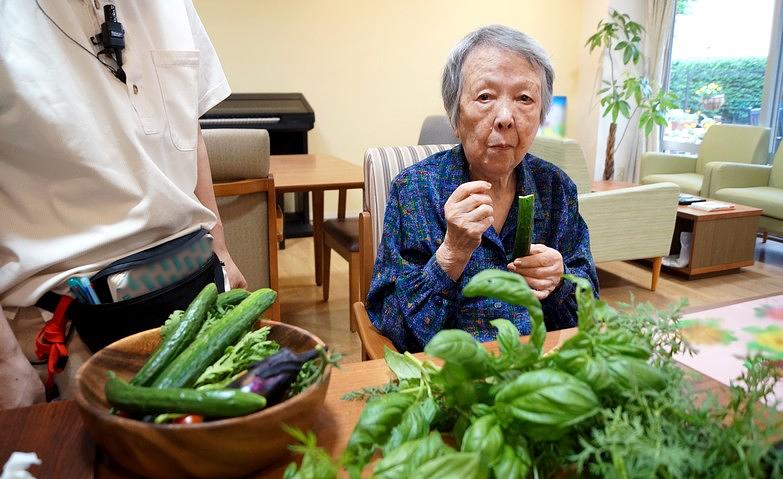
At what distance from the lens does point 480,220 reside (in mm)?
1196

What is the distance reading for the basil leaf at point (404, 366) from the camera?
0.73 m

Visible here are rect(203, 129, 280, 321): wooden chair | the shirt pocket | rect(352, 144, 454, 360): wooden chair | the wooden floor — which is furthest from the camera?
the wooden floor

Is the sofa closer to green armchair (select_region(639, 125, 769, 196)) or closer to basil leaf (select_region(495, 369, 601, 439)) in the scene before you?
green armchair (select_region(639, 125, 769, 196))

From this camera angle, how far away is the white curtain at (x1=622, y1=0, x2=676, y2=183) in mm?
6227

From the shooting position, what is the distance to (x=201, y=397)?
572 mm

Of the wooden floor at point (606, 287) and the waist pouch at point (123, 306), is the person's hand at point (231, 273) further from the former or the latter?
the wooden floor at point (606, 287)

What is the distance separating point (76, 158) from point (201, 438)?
0.67 meters

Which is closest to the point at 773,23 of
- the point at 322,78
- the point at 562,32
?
the point at 562,32

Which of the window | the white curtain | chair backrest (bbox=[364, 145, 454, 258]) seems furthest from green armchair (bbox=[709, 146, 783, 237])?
chair backrest (bbox=[364, 145, 454, 258])

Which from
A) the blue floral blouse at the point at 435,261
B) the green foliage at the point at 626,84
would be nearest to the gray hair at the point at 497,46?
the blue floral blouse at the point at 435,261

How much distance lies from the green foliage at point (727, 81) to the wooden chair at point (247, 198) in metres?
5.17

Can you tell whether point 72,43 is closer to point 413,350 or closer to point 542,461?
point 413,350

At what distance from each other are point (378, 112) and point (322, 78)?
0.65 meters

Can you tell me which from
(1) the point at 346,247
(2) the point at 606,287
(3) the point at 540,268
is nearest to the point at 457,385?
(3) the point at 540,268
